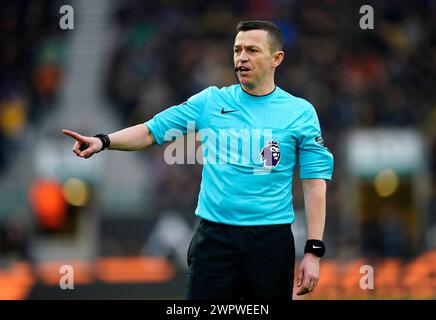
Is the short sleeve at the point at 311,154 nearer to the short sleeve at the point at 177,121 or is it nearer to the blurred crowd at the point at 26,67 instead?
the short sleeve at the point at 177,121

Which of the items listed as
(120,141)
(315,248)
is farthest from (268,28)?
(315,248)

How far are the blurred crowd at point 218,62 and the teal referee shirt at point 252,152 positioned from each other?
35.2 feet

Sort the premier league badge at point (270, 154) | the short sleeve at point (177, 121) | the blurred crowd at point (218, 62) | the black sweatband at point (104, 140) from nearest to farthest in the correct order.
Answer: the black sweatband at point (104, 140) < the premier league badge at point (270, 154) < the short sleeve at point (177, 121) < the blurred crowd at point (218, 62)

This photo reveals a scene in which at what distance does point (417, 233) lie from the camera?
1659 centimetres

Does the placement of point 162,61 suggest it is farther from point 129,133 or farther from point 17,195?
point 129,133

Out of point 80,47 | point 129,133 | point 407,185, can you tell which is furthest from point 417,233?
point 129,133

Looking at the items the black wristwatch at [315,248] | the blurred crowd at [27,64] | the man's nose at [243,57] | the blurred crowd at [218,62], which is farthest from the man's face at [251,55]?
the blurred crowd at [27,64]

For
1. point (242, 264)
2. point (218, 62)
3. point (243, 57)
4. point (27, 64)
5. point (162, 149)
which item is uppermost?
point (27, 64)

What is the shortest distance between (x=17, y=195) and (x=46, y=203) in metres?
0.59

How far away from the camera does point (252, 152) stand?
621cm

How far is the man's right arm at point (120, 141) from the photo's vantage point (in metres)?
5.98

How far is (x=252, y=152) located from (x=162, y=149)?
11.5 m

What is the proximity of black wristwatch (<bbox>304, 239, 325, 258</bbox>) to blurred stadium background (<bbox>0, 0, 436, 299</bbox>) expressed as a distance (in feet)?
23.1

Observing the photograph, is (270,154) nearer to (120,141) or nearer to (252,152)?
(252,152)
